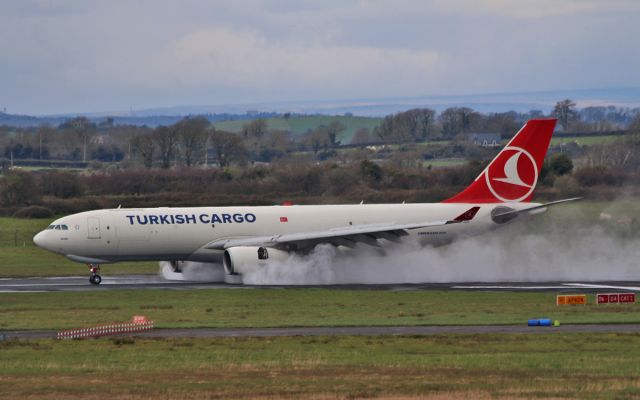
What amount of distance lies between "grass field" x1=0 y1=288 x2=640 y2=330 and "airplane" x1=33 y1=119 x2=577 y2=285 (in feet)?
14.3

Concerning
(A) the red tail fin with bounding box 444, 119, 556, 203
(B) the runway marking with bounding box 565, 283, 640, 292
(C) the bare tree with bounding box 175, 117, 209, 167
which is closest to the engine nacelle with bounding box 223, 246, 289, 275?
(A) the red tail fin with bounding box 444, 119, 556, 203

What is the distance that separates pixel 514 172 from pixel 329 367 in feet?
115

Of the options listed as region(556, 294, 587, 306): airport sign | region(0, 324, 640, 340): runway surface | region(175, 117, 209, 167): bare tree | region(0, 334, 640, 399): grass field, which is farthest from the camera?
region(175, 117, 209, 167): bare tree

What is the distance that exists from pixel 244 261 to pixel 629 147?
58.5 m

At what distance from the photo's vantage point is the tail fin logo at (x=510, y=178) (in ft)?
208

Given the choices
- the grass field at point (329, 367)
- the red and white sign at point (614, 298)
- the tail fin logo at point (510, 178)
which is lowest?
the red and white sign at point (614, 298)

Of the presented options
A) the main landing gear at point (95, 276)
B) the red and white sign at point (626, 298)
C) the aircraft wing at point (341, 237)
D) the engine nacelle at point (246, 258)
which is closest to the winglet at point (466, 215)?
the aircraft wing at point (341, 237)

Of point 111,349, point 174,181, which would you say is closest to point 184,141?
point 174,181

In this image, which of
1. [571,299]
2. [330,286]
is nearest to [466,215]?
[330,286]

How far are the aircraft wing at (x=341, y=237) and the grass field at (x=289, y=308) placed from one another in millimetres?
4359

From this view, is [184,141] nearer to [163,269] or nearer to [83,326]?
[163,269]

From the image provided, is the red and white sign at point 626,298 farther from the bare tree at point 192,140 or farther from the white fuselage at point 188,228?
the bare tree at point 192,140

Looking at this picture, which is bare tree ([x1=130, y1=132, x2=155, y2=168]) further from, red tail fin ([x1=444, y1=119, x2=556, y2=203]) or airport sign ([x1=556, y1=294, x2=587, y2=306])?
airport sign ([x1=556, y1=294, x2=587, y2=306])

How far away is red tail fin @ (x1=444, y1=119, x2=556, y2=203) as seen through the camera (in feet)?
208
